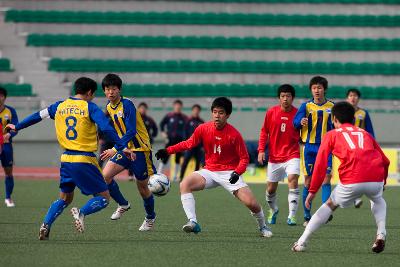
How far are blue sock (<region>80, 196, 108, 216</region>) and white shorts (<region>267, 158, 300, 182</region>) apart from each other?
3572 mm

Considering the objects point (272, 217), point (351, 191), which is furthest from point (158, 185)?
point (351, 191)

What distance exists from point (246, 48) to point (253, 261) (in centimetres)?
2305

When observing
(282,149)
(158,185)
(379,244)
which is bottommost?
(379,244)

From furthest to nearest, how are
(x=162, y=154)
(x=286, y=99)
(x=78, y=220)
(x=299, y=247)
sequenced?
(x=286, y=99) < (x=162, y=154) < (x=78, y=220) < (x=299, y=247)

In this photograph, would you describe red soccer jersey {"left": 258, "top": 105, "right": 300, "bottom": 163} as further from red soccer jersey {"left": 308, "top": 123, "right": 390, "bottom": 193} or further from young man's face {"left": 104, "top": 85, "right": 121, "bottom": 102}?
red soccer jersey {"left": 308, "top": 123, "right": 390, "bottom": 193}

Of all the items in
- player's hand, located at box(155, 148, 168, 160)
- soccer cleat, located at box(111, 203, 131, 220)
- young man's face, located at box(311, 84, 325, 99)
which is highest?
young man's face, located at box(311, 84, 325, 99)

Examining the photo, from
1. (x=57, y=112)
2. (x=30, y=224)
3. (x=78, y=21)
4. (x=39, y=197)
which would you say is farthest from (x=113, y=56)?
(x=57, y=112)

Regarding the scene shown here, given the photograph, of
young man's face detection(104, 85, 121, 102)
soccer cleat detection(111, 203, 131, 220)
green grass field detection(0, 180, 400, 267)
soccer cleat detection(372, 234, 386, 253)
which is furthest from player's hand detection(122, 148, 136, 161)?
soccer cleat detection(372, 234, 386, 253)

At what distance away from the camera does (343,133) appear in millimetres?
8547

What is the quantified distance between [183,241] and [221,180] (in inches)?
37.0

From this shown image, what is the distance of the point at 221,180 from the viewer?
10438 mm

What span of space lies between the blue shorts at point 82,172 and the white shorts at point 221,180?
1.39 metres

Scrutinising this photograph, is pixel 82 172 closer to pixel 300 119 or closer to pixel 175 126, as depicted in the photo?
pixel 300 119

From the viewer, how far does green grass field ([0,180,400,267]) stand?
8.25m
